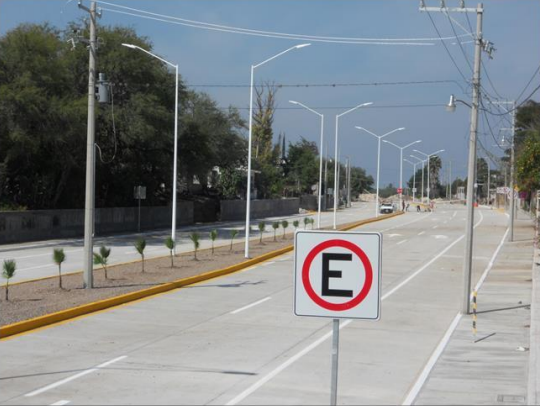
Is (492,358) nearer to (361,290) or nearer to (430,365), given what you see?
(430,365)

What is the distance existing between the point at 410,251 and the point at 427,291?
1432 centimetres

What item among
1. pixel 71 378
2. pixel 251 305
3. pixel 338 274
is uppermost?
pixel 338 274

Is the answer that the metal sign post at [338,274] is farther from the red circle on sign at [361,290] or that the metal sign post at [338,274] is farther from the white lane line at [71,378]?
the white lane line at [71,378]

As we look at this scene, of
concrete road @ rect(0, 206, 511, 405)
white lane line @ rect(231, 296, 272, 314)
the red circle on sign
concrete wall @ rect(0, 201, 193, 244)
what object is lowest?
white lane line @ rect(231, 296, 272, 314)

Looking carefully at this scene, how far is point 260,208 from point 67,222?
32.3 meters

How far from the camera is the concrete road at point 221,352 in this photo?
11086 millimetres

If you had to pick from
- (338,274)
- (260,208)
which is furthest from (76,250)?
(260,208)

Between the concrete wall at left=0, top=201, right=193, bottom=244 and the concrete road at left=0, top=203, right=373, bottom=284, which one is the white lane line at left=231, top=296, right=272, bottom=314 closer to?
the concrete road at left=0, top=203, right=373, bottom=284

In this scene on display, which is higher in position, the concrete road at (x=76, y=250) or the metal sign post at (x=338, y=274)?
the metal sign post at (x=338, y=274)

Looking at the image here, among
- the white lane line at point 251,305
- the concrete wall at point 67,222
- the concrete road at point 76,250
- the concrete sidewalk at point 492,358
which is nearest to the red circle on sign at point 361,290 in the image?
the concrete sidewalk at point 492,358

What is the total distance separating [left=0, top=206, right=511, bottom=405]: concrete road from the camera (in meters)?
11.1

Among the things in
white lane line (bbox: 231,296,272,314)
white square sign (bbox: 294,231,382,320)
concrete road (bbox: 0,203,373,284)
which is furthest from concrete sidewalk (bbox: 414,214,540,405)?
concrete road (bbox: 0,203,373,284)

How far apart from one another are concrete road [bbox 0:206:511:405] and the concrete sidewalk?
464 millimetres

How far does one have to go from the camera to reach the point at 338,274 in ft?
19.0
